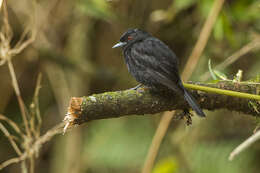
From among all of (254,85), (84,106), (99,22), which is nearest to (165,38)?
(99,22)

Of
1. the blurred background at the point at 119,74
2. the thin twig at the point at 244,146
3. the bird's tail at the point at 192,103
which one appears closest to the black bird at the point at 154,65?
the bird's tail at the point at 192,103

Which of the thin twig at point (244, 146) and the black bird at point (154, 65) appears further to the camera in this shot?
the black bird at point (154, 65)

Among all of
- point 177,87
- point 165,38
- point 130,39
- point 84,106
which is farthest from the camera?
point 165,38

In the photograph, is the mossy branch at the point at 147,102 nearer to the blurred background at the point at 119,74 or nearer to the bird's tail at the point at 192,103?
the bird's tail at the point at 192,103

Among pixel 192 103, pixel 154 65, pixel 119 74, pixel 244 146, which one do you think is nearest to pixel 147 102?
pixel 192 103

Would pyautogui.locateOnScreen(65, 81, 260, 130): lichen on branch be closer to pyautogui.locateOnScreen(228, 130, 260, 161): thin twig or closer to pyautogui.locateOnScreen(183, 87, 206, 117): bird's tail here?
pyautogui.locateOnScreen(183, 87, 206, 117): bird's tail

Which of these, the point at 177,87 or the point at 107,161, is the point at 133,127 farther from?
the point at 177,87
